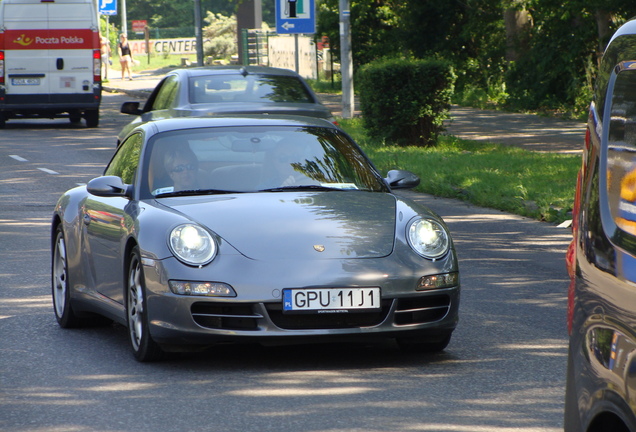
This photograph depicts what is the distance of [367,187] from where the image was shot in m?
7.51

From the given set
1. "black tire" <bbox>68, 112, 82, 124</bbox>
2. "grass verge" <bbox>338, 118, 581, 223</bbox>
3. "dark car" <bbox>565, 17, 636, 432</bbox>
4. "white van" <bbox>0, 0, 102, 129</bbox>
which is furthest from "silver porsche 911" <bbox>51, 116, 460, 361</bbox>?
"black tire" <bbox>68, 112, 82, 124</bbox>

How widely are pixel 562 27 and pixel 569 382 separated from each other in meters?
24.9

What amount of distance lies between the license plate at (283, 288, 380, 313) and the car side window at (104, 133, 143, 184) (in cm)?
160

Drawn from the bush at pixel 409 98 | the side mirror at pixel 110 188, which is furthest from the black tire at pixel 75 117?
the side mirror at pixel 110 188

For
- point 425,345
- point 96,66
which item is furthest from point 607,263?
point 96,66

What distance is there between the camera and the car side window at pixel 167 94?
15594 millimetres

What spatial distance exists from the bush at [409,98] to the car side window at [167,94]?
13.9 ft

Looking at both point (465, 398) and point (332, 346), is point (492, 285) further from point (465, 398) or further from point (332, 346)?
point (465, 398)

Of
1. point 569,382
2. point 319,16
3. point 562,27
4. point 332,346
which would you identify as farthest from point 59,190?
point 319,16

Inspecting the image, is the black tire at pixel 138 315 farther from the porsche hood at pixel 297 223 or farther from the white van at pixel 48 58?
the white van at pixel 48 58

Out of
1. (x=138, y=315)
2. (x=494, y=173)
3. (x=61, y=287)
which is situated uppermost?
(x=138, y=315)

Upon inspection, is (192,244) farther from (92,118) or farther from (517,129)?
(92,118)

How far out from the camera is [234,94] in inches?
599

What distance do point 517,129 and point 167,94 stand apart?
897 cm
